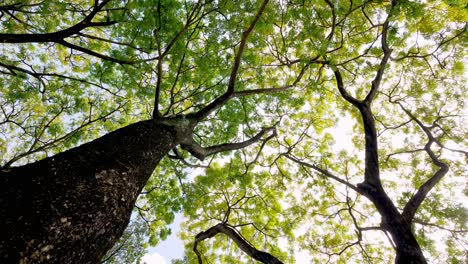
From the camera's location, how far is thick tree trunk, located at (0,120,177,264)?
169 cm

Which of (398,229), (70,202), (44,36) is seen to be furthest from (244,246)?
(44,36)

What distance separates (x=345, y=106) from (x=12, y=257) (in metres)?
10.2

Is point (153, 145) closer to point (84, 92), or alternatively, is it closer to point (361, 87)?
point (84, 92)

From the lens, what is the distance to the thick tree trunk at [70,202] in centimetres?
169

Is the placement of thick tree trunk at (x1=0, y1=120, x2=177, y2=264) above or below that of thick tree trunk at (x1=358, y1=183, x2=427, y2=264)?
below

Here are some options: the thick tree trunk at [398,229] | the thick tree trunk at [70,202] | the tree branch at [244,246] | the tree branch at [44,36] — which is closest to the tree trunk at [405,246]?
the thick tree trunk at [398,229]

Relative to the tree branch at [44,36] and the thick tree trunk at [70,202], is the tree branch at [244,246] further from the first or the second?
the tree branch at [44,36]

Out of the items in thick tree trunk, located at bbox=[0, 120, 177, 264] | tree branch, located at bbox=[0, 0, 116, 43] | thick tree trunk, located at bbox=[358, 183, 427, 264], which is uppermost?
tree branch, located at bbox=[0, 0, 116, 43]

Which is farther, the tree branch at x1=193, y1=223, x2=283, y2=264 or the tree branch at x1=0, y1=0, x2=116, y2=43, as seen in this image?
the tree branch at x1=0, y1=0, x2=116, y2=43

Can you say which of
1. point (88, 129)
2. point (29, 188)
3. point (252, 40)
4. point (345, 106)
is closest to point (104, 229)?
point (29, 188)

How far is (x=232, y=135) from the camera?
8797 mm

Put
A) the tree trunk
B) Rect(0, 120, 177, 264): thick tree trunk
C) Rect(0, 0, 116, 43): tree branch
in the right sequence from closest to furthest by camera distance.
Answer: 1. Rect(0, 120, 177, 264): thick tree trunk
2. the tree trunk
3. Rect(0, 0, 116, 43): tree branch

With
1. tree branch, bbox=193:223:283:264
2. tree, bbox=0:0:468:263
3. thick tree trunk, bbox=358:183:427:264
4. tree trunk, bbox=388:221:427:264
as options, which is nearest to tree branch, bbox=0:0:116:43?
tree, bbox=0:0:468:263

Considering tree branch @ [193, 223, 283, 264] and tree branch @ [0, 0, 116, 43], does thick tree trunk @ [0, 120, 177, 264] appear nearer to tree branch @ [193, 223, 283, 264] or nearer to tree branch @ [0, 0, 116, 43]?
tree branch @ [193, 223, 283, 264]
